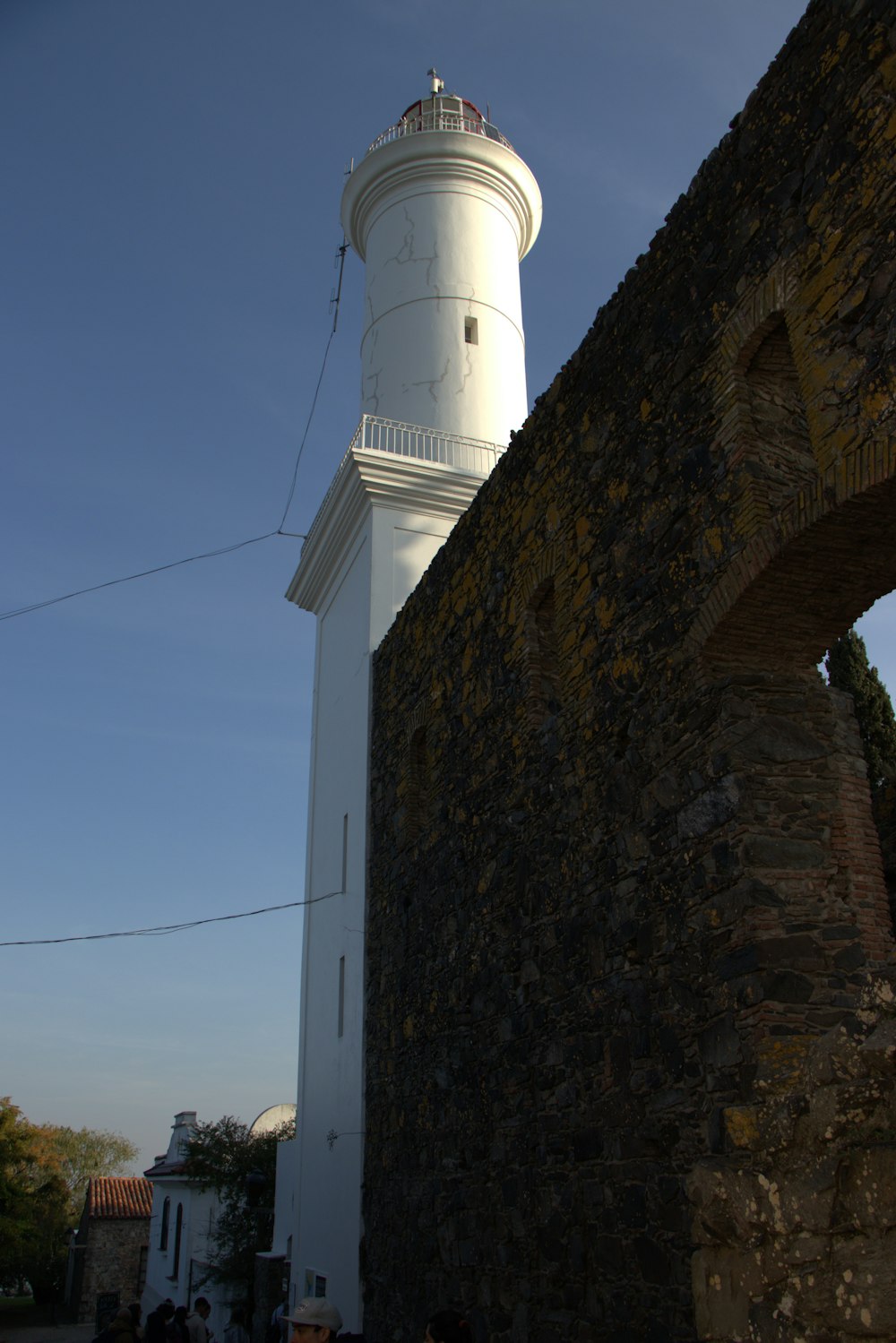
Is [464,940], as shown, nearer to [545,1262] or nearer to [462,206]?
[545,1262]

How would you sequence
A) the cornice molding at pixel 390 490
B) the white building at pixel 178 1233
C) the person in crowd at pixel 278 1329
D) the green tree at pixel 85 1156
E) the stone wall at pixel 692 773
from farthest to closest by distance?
1. the green tree at pixel 85 1156
2. the white building at pixel 178 1233
3. the cornice molding at pixel 390 490
4. the person in crowd at pixel 278 1329
5. the stone wall at pixel 692 773

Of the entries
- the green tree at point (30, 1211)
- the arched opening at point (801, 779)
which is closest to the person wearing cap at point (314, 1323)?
the arched opening at point (801, 779)

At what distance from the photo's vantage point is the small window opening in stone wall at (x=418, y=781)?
8930 mm

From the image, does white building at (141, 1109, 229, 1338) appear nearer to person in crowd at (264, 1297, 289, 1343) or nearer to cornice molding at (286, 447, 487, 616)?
person in crowd at (264, 1297, 289, 1343)

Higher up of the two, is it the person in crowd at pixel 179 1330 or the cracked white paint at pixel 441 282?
the cracked white paint at pixel 441 282

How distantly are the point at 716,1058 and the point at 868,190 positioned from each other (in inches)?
138

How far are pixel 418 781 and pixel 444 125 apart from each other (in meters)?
12.4

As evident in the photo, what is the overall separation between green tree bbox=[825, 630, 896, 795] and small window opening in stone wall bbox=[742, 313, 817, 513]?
16.1 feet

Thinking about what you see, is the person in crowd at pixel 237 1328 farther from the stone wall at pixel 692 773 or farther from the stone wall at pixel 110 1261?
the stone wall at pixel 110 1261

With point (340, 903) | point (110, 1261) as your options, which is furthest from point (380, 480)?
point (110, 1261)

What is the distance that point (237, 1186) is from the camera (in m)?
16.6

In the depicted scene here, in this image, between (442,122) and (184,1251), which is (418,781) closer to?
(442,122)

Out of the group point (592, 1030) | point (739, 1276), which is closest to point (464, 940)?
point (592, 1030)

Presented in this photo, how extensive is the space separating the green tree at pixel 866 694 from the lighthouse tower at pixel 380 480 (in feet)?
14.7
